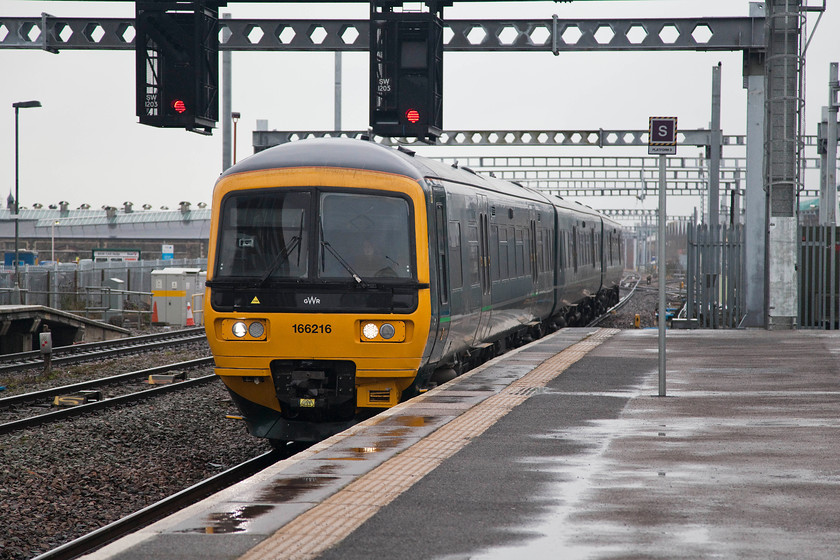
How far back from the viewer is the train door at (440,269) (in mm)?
10906

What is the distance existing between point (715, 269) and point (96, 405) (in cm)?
1221

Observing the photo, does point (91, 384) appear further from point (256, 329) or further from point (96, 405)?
point (256, 329)

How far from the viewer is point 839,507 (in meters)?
5.95

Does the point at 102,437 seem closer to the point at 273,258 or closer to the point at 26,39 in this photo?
the point at 273,258

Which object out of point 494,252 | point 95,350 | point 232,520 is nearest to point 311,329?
point 232,520

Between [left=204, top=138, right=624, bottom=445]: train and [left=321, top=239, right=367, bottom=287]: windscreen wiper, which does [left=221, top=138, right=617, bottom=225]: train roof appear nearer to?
[left=204, top=138, right=624, bottom=445]: train

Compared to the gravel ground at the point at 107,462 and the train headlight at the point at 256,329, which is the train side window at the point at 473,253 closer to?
the gravel ground at the point at 107,462

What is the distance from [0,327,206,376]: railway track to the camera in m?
19.9

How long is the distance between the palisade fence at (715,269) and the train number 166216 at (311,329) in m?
11.9

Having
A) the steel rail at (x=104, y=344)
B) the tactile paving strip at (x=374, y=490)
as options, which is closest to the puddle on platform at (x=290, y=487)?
the tactile paving strip at (x=374, y=490)

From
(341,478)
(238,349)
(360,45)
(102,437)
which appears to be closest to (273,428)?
(238,349)

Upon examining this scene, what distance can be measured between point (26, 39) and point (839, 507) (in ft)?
60.4

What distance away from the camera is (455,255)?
1212 centimetres

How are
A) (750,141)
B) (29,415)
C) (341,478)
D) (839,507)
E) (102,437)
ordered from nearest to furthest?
(839,507) < (341,478) < (102,437) < (29,415) < (750,141)
